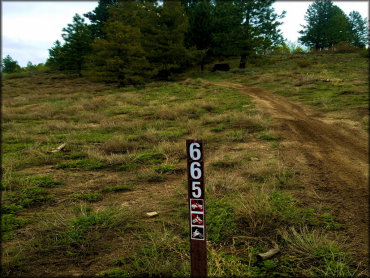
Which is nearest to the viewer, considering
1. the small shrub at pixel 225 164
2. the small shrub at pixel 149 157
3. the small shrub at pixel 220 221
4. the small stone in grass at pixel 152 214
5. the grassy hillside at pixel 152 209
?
the grassy hillside at pixel 152 209

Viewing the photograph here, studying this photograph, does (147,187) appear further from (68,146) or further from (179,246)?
(68,146)

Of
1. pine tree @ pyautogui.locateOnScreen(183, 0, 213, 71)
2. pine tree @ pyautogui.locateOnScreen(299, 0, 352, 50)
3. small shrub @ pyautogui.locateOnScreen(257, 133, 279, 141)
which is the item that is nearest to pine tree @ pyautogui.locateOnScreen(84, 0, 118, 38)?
pine tree @ pyautogui.locateOnScreen(183, 0, 213, 71)

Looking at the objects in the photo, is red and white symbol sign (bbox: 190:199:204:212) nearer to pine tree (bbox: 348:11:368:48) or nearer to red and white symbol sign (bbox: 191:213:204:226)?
red and white symbol sign (bbox: 191:213:204:226)

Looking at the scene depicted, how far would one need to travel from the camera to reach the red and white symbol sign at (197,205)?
215 cm

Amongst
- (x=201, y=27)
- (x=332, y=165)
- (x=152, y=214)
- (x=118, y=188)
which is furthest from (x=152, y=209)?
(x=201, y=27)

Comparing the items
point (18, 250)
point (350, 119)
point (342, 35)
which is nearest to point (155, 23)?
point (350, 119)

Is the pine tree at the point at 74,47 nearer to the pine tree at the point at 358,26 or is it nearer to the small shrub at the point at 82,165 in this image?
the small shrub at the point at 82,165

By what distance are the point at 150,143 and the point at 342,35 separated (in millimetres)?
48413

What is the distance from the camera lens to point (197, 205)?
217 centimetres

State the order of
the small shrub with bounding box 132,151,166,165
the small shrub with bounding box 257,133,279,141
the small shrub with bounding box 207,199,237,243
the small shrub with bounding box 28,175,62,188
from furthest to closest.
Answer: the small shrub with bounding box 257,133,279,141, the small shrub with bounding box 132,151,166,165, the small shrub with bounding box 28,175,62,188, the small shrub with bounding box 207,199,237,243

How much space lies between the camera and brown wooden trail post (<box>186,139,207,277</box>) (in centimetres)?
210

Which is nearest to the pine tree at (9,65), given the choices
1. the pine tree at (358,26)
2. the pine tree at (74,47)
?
the pine tree at (74,47)

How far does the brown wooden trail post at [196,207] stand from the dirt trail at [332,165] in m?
1.90

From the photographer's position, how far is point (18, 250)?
10.4 feet
